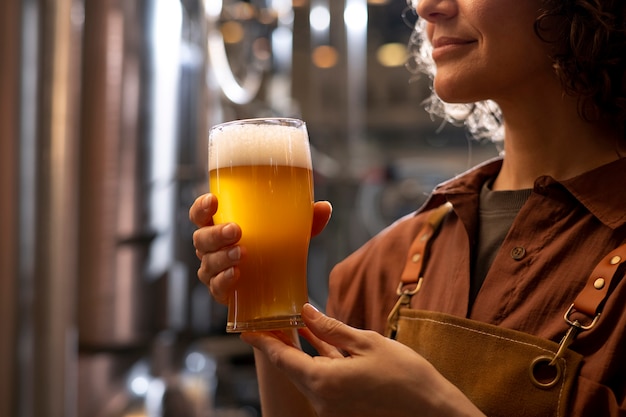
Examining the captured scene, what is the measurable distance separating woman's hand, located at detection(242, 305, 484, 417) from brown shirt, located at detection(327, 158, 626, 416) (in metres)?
0.21

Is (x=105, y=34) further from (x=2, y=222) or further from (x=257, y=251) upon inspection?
(x=257, y=251)

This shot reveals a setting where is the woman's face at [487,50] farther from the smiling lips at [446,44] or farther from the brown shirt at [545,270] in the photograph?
the brown shirt at [545,270]

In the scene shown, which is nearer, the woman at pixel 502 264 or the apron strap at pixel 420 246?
the woman at pixel 502 264

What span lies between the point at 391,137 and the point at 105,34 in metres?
8.54

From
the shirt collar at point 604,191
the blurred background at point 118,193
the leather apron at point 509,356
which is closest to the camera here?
the leather apron at point 509,356

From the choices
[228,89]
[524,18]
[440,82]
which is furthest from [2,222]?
[228,89]


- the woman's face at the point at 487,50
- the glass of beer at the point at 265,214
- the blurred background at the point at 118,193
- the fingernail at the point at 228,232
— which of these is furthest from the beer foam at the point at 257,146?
the blurred background at the point at 118,193

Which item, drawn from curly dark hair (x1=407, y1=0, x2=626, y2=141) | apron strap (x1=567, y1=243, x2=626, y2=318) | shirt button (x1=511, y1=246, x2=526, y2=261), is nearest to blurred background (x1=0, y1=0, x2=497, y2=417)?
curly dark hair (x1=407, y1=0, x2=626, y2=141)

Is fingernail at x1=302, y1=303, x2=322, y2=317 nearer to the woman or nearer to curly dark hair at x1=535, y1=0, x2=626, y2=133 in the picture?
the woman

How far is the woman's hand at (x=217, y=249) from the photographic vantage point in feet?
4.05

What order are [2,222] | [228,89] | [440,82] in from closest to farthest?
1. [440,82]
2. [2,222]
3. [228,89]

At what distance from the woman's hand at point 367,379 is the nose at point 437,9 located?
2.10ft

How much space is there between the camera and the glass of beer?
126 cm

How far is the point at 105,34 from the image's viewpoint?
2463 mm
